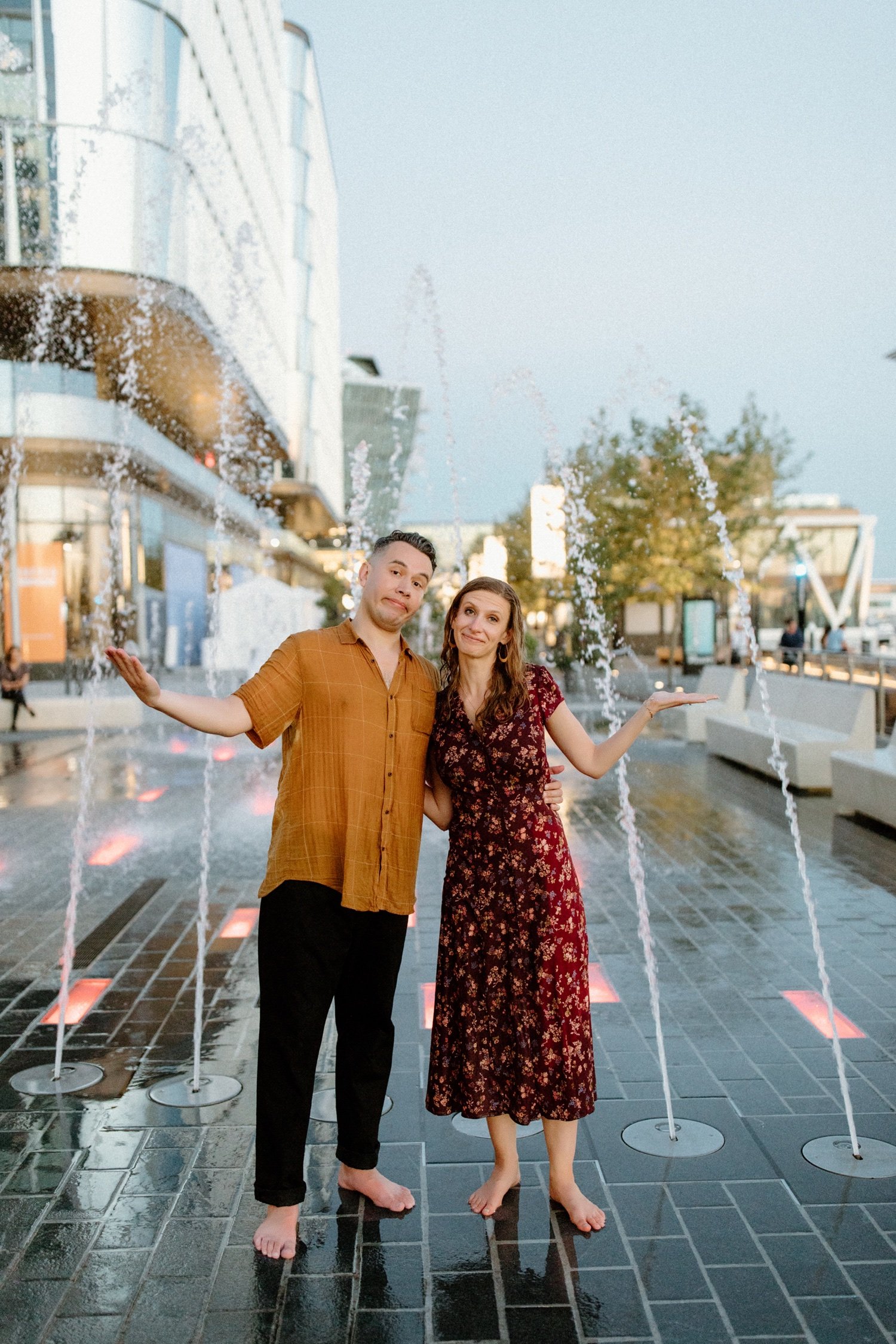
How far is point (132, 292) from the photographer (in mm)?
25734

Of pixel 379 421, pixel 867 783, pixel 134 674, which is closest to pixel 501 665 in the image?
pixel 134 674

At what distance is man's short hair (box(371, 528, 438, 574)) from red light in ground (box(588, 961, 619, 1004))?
2.44 meters

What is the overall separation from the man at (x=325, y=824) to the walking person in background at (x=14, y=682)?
15.3 metres

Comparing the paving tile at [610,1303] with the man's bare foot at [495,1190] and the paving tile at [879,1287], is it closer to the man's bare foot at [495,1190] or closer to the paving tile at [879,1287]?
the man's bare foot at [495,1190]

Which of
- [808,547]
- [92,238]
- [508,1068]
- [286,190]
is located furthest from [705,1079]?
[286,190]

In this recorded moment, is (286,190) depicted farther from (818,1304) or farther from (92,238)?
(818,1304)

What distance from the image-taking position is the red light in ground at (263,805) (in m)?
9.98

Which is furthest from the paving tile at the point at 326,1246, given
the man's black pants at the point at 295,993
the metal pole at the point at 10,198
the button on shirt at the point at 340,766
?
the metal pole at the point at 10,198

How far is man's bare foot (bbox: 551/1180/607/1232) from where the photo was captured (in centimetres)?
309

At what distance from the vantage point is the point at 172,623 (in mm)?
36469

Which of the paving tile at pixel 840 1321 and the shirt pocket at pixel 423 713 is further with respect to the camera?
the shirt pocket at pixel 423 713

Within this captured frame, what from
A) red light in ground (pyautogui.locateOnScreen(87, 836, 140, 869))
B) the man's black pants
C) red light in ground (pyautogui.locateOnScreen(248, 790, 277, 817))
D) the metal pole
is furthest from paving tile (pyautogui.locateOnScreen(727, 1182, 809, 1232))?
the metal pole

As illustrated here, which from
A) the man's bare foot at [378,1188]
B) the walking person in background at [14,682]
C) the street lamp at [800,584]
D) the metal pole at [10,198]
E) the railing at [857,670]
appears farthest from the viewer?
the street lamp at [800,584]

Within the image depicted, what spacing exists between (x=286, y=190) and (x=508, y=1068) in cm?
4842
